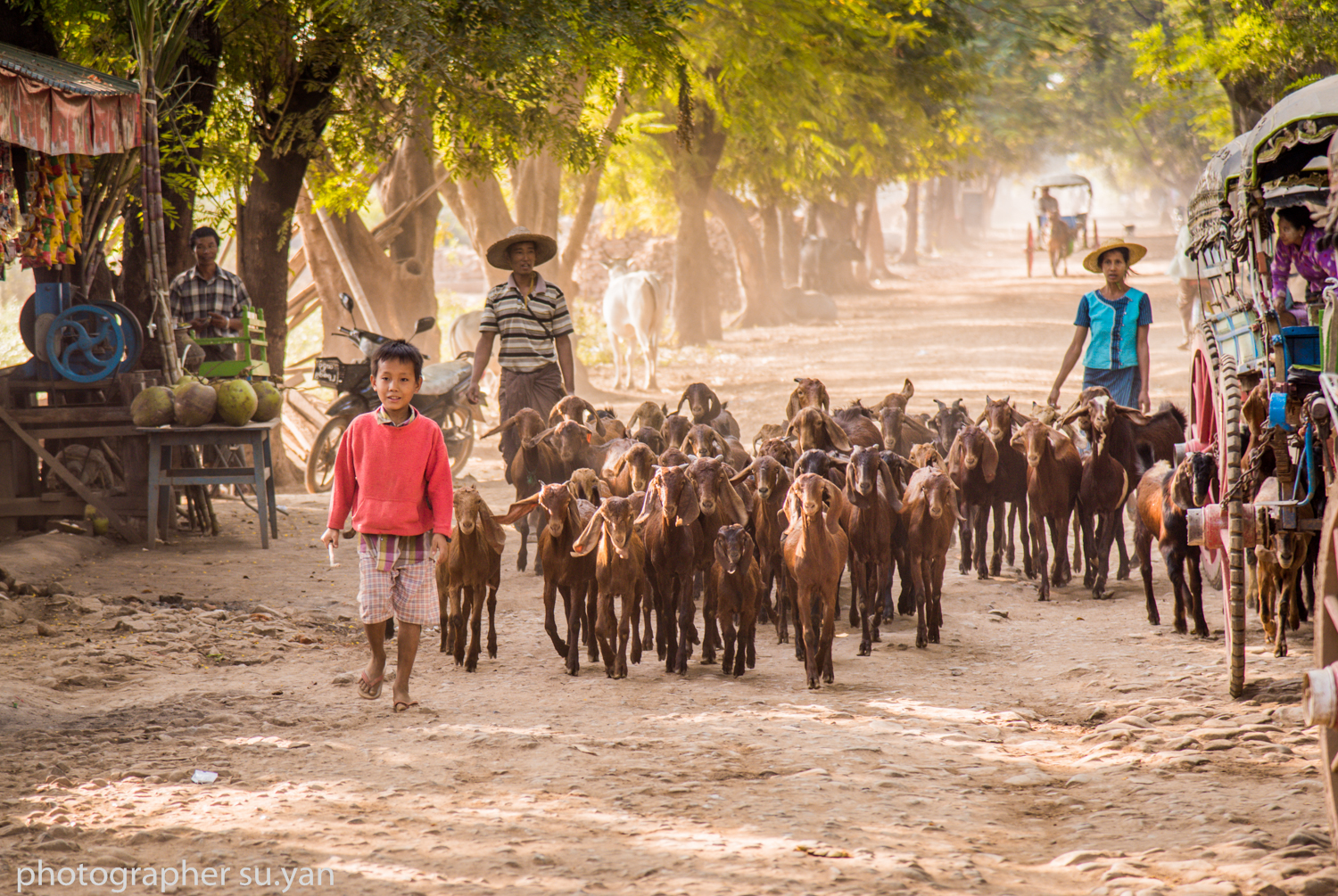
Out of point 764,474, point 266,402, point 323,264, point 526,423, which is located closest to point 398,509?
point 764,474

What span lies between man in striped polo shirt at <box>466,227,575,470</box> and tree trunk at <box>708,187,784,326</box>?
20.5m

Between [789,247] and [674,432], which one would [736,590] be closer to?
[674,432]

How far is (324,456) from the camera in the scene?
43.3 ft

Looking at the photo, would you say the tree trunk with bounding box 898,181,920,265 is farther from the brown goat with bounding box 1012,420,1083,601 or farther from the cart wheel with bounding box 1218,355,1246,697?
the cart wheel with bounding box 1218,355,1246,697

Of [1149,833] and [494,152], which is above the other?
[494,152]

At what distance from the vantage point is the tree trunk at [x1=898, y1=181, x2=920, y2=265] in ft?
159

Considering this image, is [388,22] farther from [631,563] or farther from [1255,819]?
[1255,819]

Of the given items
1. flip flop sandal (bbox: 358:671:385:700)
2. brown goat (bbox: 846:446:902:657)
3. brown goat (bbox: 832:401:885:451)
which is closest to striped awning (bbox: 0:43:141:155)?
flip flop sandal (bbox: 358:671:385:700)

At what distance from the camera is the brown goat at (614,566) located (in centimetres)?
628

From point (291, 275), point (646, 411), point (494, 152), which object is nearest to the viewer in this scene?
point (646, 411)

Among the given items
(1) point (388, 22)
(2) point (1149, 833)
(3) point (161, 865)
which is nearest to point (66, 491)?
(1) point (388, 22)

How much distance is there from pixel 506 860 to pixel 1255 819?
8.25ft

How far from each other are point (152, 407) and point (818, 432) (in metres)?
5.00

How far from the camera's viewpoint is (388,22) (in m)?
9.35
